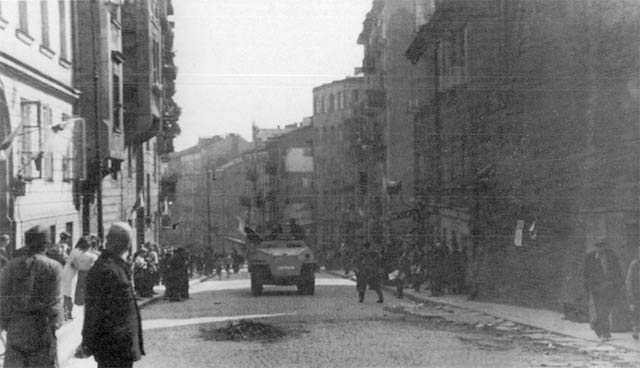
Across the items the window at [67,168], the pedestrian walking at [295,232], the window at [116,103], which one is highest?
the window at [116,103]

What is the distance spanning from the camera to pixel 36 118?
75.0ft

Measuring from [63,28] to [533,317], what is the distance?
16507mm

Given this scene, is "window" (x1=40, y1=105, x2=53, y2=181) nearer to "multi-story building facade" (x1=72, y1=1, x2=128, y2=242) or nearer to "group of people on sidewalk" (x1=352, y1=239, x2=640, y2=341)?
"multi-story building facade" (x1=72, y1=1, x2=128, y2=242)

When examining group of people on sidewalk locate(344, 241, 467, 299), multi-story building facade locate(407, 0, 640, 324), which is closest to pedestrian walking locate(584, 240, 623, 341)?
multi-story building facade locate(407, 0, 640, 324)

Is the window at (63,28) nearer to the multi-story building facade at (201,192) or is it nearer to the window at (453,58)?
the window at (453,58)

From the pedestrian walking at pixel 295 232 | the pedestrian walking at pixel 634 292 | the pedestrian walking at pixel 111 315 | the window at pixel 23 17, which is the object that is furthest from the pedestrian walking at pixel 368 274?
the pedestrian walking at pixel 111 315

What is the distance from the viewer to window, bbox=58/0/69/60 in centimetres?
2830

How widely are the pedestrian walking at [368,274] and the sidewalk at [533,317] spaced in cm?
140

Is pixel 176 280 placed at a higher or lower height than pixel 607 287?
lower

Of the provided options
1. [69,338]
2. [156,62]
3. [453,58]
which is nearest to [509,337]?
[69,338]

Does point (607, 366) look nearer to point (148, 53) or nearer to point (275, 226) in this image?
point (275, 226)

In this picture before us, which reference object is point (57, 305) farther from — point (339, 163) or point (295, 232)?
point (339, 163)

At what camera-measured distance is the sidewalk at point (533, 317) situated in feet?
51.6

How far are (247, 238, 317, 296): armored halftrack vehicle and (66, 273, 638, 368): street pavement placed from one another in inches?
254
